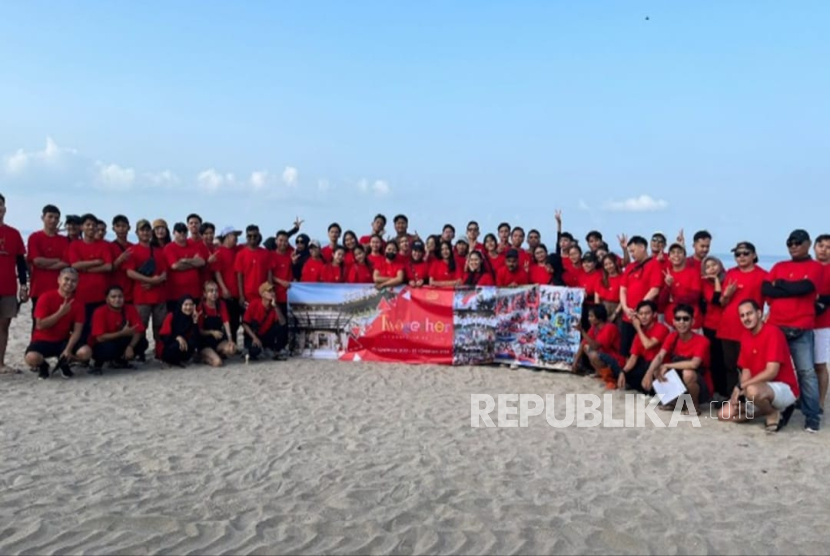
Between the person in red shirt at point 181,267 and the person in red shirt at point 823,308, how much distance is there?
7592 mm

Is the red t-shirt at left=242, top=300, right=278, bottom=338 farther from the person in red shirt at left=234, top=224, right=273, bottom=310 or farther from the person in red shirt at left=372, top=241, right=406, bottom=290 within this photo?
the person in red shirt at left=372, top=241, right=406, bottom=290

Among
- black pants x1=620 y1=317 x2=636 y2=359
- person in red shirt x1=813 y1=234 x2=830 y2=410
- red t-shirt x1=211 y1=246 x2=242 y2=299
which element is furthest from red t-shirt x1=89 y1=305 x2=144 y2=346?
person in red shirt x1=813 y1=234 x2=830 y2=410

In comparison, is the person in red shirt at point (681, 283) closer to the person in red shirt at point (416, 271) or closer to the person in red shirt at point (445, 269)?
the person in red shirt at point (445, 269)

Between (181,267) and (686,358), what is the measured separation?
661cm

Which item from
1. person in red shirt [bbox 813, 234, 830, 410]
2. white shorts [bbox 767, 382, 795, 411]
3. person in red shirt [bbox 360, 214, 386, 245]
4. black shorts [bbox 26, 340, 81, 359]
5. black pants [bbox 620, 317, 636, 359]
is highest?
person in red shirt [bbox 360, 214, 386, 245]

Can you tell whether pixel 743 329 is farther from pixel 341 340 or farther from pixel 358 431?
pixel 341 340

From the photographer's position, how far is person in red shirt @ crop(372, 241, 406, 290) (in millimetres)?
9594

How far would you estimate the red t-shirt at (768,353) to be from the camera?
623 cm

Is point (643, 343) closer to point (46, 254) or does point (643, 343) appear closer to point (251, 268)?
point (251, 268)

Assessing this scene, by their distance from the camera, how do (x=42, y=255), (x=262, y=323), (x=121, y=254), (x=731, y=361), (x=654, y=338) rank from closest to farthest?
(x=731, y=361)
(x=654, y=338)
(x=42, y=255)
(x=121, y=254)
(x=262, y=323)

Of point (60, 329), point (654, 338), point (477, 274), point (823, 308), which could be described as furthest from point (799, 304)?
point (60, 329)

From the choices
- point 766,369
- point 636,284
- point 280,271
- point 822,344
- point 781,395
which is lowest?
point 781,395

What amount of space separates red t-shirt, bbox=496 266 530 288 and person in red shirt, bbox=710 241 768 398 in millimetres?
2938

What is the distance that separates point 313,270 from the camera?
994cm
